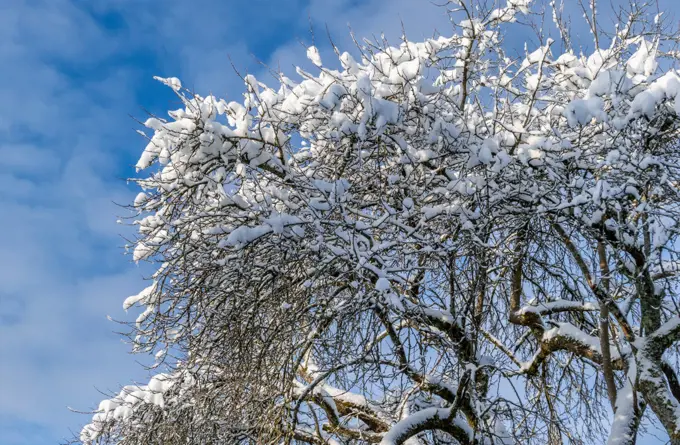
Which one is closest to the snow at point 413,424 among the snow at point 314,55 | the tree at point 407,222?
the tree at point 407,222

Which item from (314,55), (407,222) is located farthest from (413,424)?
(314,55)

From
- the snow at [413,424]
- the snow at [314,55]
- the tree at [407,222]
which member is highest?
the snow at [314,55]

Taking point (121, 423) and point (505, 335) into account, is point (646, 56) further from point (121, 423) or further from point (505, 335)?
point (121, 423)

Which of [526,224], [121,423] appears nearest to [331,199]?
[526,224]

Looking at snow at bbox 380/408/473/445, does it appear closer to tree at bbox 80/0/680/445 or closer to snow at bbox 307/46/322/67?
tree at bbox 80/0/680/445

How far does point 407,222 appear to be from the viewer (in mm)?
5711

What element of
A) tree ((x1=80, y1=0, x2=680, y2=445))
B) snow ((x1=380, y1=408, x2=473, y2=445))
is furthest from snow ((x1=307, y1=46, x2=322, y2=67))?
snow ((x1=380, y1=408, x2=473, y2=445))

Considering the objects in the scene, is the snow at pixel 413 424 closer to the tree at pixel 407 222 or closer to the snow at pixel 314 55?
the tree at pixel 407 222

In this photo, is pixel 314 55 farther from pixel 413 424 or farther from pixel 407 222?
pixel 413 424

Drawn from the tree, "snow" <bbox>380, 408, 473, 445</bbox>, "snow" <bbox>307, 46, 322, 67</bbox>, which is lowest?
"snow" <bbox>380, 408, 473, 445</bbox>

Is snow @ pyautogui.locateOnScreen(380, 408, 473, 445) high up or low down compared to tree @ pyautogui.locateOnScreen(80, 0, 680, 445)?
down

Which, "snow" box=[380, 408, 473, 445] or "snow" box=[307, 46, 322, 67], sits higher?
"snow" box=[307, 46, 322, 67]

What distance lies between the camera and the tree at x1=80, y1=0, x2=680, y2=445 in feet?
16.0

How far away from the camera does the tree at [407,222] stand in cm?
488
